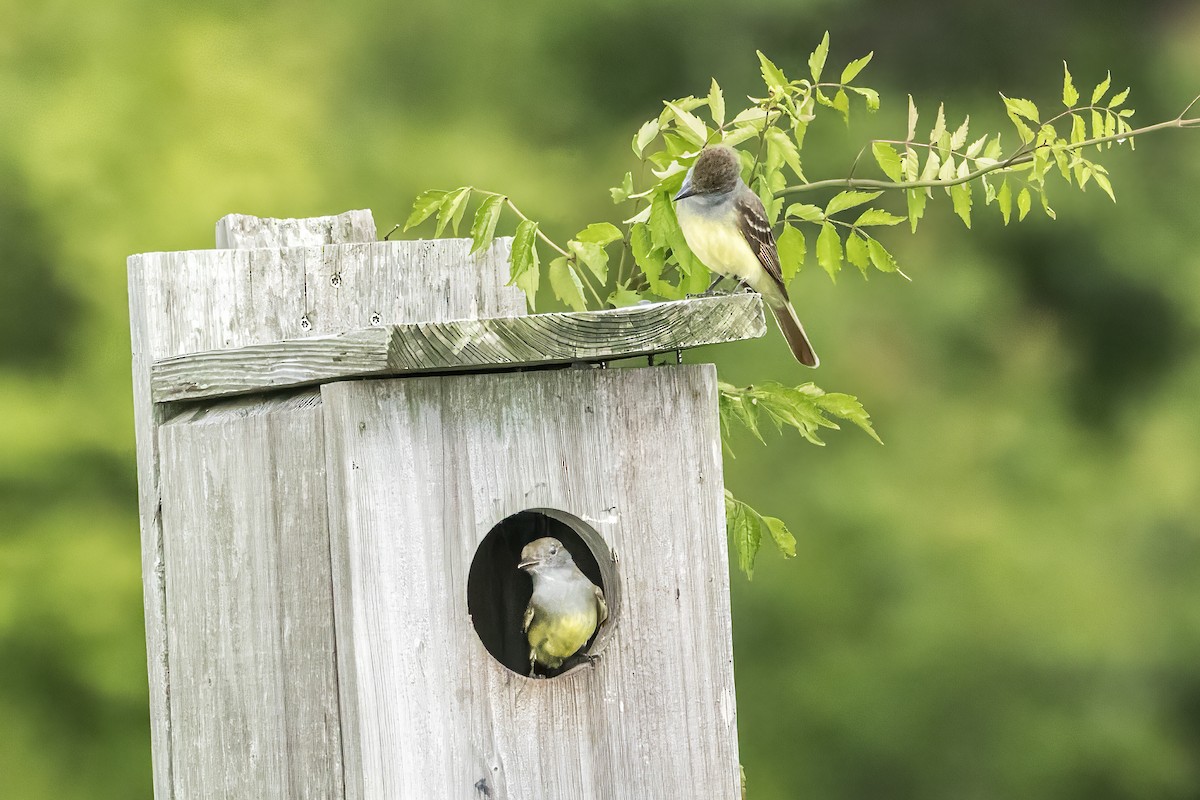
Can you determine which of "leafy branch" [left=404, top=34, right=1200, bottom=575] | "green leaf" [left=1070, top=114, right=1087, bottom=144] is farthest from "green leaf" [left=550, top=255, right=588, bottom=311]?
"green leaf" [left=1070, top=114, right=1087, bottom=144]

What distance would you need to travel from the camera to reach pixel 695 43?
5.51m

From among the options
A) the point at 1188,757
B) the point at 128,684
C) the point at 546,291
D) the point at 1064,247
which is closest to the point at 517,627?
the point at 128,684

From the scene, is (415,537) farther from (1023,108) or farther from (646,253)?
(1023,108)

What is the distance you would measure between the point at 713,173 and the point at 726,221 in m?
0.10

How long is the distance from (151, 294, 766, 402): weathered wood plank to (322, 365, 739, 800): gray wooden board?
0.06 metres

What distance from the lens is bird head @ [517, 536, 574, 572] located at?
1889 mm

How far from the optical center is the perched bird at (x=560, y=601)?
1.86 metres

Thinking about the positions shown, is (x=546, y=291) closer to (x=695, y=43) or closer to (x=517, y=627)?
(x=695, y=43)

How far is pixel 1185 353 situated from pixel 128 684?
392 centimetres

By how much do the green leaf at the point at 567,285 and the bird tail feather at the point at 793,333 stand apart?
419 millimetres

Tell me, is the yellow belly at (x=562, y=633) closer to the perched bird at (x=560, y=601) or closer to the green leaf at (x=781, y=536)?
the perched bird at (x=560, y=601)

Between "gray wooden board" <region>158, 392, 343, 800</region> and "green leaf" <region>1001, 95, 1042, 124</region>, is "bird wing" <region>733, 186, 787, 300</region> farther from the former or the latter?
"gray wooden board" <region>158, 392, 343, 800</region>

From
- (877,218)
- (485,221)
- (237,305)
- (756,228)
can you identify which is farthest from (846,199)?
(237,305)

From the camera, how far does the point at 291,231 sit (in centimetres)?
226
